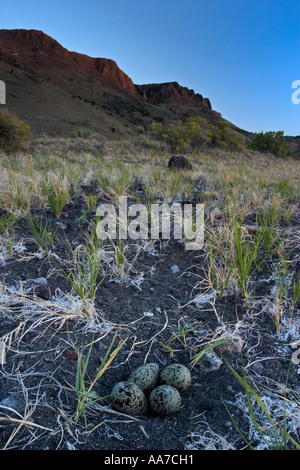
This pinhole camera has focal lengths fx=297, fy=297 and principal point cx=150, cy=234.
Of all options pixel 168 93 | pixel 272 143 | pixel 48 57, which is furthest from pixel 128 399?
pixel 168 93

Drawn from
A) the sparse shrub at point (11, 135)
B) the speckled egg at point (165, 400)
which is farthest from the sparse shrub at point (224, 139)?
the speckled egg at point (165, 400)

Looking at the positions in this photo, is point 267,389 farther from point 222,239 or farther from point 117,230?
point 117,230

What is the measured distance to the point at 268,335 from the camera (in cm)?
158

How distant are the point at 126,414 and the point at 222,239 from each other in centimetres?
162

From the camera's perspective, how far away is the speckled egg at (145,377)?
125 centimetres

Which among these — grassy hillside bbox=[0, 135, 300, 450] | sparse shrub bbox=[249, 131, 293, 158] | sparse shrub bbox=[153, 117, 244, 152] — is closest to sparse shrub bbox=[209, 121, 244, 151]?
sparse shrub bbox=[153, 117, 244, 152]

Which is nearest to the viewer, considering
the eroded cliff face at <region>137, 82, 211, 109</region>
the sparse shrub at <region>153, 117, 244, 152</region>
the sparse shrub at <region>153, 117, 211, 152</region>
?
the sparse shrub at <region>153, 117, 211, 152</region>

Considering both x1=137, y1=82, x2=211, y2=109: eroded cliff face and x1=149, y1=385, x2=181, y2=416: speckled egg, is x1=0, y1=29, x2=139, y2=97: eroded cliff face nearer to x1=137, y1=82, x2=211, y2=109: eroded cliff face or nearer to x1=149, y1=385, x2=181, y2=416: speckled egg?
x1=137, y1=82, x2=211, y2=109: eroded cliff face

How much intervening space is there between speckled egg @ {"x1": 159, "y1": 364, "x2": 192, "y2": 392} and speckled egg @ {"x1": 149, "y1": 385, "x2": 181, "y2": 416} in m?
0.05

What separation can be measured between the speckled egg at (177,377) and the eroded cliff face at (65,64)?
71372 millimetres

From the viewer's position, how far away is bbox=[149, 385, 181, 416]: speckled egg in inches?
45.5

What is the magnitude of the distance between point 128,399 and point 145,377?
0.47ft

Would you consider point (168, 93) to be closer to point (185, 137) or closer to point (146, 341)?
point (185, 137)

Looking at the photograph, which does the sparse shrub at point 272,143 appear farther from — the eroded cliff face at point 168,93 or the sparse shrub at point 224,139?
the eroded cliff face at point 168,93
